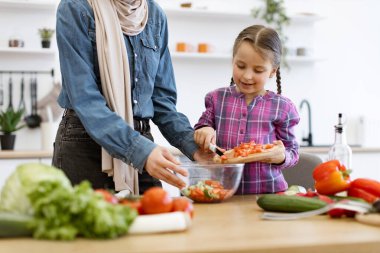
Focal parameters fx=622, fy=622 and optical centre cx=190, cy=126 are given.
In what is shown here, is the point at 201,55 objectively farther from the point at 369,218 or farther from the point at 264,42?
the point at 369,218

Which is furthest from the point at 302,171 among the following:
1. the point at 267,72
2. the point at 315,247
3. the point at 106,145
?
the point at 315,247

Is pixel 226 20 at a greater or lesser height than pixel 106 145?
greater

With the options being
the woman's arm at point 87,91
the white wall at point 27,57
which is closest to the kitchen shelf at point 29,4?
the white wall at point 27,57

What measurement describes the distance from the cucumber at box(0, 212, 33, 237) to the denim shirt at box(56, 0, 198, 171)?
62 centimetres

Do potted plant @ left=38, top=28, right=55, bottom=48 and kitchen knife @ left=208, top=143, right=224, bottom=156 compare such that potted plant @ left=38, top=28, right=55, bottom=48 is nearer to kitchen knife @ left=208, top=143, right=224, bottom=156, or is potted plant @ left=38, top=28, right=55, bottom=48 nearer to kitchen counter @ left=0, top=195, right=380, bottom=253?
kitchen knife @ left=208, top=143, right=224, bottom=156

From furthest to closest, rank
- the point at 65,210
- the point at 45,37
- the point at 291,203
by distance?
the point at 45,37 → the point at 291,203 → the point at 65,210

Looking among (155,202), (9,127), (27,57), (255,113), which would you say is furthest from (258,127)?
(27,57)

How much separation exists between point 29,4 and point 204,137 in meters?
2.70

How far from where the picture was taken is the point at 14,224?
3.84ft

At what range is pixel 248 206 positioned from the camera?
171 cm

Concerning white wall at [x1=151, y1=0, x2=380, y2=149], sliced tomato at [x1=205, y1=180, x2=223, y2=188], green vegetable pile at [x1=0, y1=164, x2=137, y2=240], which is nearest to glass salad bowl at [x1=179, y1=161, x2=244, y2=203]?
sliced tomato at [x1=205, y1=180, x2=223, y2=188]

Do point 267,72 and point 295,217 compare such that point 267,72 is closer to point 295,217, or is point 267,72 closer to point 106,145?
point 106,145

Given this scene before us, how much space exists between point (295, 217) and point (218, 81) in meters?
3.54

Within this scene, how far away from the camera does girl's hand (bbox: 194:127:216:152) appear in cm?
200
